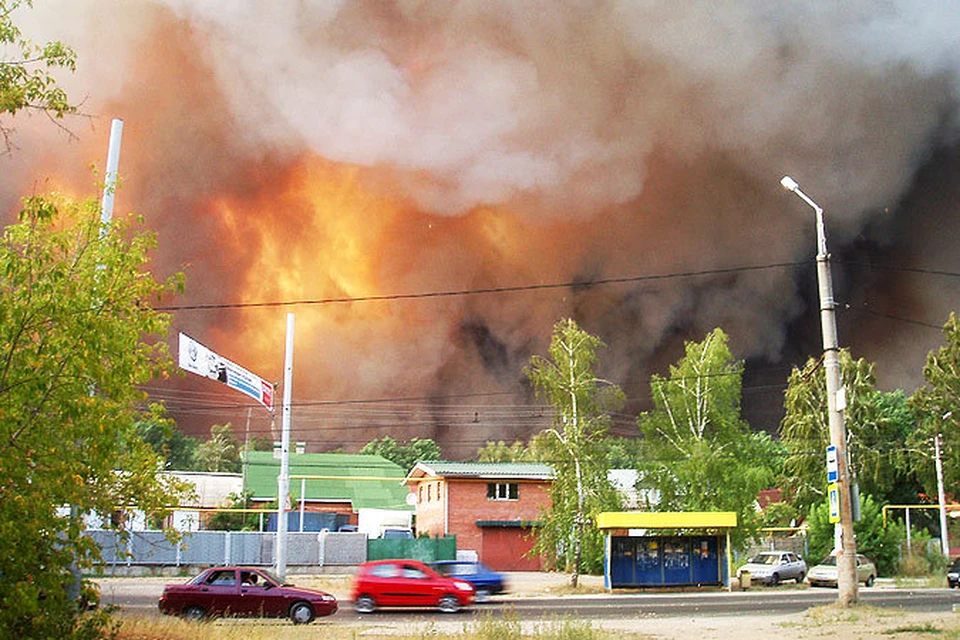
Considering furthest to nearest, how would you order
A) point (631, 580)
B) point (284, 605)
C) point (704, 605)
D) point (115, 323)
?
point (631, 580)
point (704, 605)
point (284, 605)
point (115, 323)

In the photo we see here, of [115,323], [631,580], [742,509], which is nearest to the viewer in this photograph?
[115,323]

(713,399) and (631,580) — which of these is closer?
(631,580)

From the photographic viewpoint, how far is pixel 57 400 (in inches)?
400

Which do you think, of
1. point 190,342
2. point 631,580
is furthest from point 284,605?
point 631,580

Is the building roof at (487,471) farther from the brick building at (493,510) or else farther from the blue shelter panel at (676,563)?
the blue shelter panel at (676,563)

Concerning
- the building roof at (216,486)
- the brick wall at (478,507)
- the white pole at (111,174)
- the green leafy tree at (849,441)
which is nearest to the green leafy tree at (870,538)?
the green leafy tree at (849,441)

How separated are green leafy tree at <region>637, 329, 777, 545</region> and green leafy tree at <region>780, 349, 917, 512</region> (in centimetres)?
1629

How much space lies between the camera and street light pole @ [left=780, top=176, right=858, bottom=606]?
21125mm

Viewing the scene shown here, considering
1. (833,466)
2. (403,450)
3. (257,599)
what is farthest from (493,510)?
(403,450)

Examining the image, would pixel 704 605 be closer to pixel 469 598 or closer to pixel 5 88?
pixel 469 598

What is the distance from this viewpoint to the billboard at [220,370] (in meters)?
25.4

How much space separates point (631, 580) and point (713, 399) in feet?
46.0

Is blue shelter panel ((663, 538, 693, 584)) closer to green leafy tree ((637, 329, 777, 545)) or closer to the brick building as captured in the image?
green leafy tree ((637, 329, 777, 545))

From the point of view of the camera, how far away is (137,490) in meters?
11.2
